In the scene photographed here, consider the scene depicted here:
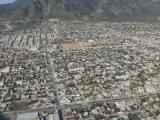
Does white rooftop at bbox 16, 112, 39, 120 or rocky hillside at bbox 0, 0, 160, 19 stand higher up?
rocky hillside at bbox 0, 0, 160, 19

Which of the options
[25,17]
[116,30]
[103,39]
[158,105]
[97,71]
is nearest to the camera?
[158,105]

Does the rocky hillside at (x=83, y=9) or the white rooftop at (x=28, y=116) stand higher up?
the rocky hillside at (x=83, y=9)

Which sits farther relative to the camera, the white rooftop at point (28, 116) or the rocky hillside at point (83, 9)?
the rocky hillside at point (83, 9)

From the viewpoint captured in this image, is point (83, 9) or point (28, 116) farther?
point (83, 9)

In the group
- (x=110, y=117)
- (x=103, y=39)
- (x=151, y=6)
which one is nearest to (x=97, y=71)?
(x=110, y=117)

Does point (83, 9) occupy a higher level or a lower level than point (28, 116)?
higher

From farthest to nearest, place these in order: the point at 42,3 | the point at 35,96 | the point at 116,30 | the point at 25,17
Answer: the point at 42,3 < the point at 25,17 < the point at 116,30 < the point at 35,96

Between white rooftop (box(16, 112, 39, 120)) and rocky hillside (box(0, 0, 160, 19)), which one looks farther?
rocky hillside (box(0, 0, 160, 19))

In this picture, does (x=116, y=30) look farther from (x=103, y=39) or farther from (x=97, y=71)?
(x=97, y=71)
